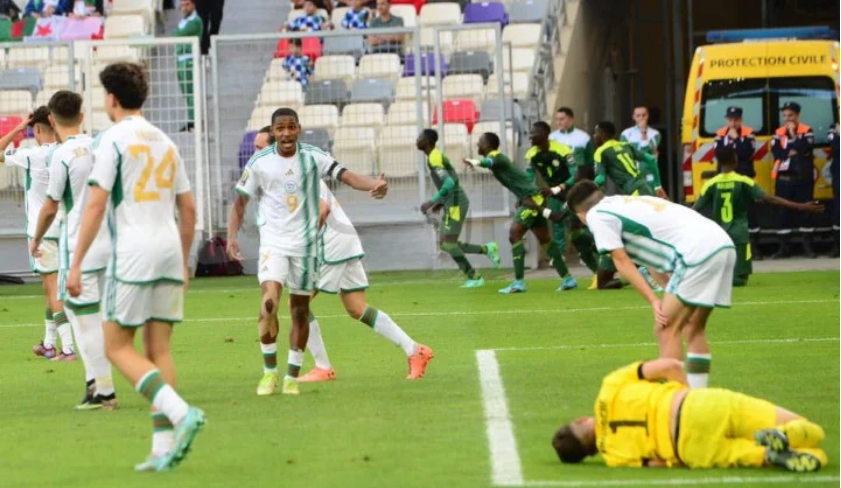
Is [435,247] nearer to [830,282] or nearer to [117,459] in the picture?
[830,282]

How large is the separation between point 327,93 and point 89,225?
16.4 m

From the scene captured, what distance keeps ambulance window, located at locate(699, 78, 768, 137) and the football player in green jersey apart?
15.0ft

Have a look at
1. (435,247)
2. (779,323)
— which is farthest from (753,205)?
(779,323)

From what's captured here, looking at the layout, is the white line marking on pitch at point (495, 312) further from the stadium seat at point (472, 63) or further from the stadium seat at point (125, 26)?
the stadium seat at point (125, 26)

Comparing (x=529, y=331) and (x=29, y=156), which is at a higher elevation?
(x=29, y=156)

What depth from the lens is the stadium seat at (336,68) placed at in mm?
25297

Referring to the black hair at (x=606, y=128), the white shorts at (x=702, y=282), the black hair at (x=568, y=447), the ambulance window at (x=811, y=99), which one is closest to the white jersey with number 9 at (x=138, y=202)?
the black hair at (x=568, y=447)

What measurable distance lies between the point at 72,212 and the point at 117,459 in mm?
2561

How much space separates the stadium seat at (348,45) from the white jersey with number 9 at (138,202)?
1628 centimetres

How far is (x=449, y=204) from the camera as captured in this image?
21.8 metres

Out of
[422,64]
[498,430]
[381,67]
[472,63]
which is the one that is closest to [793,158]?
[472,63]

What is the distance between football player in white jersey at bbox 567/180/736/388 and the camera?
399 inches

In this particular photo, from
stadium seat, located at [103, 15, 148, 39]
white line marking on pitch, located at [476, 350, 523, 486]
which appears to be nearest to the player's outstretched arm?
white line marking on pitch, located at [476, 350, 523, 486]

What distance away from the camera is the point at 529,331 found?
53.5 feet
